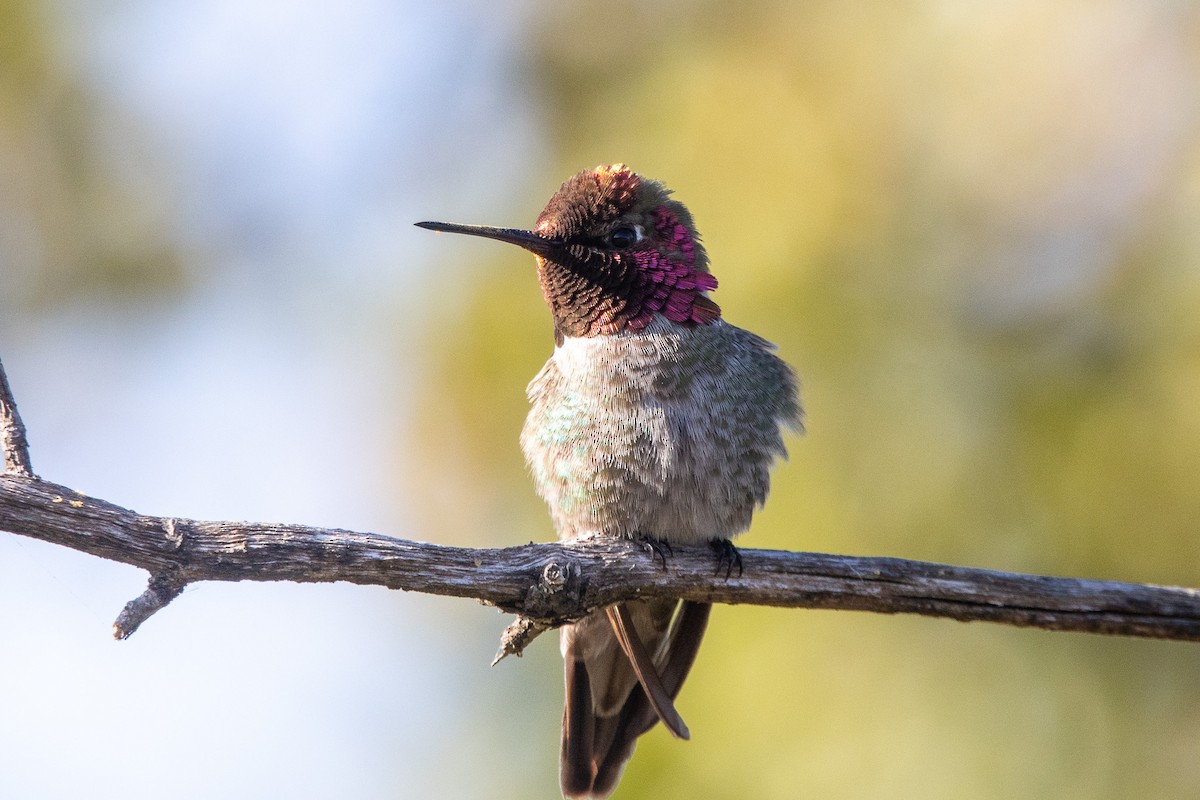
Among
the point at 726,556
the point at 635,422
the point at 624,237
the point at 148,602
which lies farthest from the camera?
the point at 624,237

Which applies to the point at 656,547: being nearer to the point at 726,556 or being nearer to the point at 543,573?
the point at 726,556

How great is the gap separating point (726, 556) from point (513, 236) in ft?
4.84

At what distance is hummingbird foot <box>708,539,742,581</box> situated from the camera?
3773 mm

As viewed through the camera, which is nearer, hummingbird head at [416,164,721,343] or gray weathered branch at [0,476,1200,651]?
gray weathered branch at [0,476,1200,651]

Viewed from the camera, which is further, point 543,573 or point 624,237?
point 624,237

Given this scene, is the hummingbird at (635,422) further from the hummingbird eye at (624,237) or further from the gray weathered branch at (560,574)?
the gray weathered branch at (560,574)

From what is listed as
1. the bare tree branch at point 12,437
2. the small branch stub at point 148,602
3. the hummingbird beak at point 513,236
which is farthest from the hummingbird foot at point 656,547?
the bare tree branch at point 12,437

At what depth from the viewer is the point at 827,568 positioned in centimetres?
355

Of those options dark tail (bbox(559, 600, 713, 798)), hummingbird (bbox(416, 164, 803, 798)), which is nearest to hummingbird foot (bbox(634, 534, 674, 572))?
hummingbird (bbox(416, 164, 803, 798))

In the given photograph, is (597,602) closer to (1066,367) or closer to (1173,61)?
(1066,367)

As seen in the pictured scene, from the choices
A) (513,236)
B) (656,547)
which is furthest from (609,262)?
(656,547)

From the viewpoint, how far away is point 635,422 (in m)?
4.16

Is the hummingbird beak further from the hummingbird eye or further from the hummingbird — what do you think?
the hummingbird eye

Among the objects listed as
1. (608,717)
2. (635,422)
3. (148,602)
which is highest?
(635,422)
